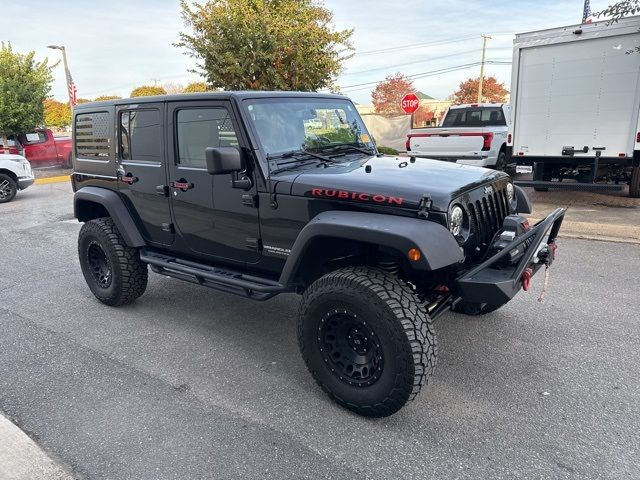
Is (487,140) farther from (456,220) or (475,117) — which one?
(456,220)

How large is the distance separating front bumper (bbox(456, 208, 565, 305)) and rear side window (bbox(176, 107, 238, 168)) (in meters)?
1.85

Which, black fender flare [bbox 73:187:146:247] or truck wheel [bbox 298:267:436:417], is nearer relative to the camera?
truck wheel [bbox 298:267:436:417]

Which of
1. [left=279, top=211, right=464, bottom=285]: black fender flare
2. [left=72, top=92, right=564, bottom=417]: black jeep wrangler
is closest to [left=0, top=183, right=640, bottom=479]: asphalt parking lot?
[left=72, top=92, right=564, bottom=417]: black jeep wrangler

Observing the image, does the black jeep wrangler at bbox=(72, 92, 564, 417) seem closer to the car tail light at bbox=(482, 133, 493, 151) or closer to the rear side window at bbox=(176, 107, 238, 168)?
the rear side window at bbox=(176, 107, 238, 168)

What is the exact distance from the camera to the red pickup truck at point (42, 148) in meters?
16.2

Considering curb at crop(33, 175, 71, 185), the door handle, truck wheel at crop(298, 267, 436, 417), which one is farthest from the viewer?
curb at crop(33, 175, 71, 185)

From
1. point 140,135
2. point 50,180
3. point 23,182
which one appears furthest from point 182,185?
point 50,180

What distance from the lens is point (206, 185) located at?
Result: 12.2ft

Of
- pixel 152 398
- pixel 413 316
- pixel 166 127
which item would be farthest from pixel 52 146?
pixel 413 316

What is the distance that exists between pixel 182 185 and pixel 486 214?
228 cm

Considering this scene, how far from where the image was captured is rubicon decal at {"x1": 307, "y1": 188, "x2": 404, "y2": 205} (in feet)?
9.30

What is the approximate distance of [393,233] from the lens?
262cm

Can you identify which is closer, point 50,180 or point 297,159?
point 297,159

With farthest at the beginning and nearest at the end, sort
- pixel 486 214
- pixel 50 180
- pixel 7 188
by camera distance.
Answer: pixel 50 180
pixel 7 188
pixel 486 214
